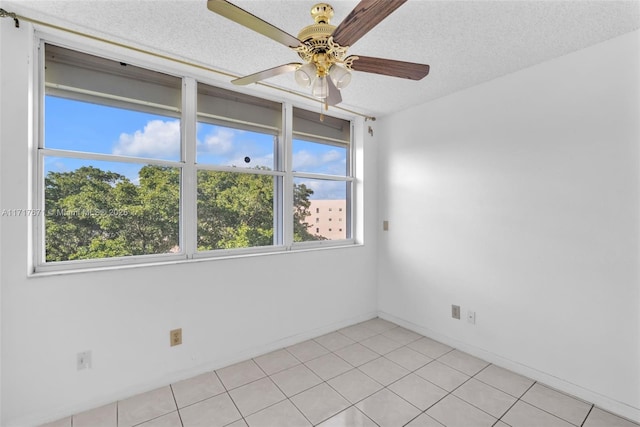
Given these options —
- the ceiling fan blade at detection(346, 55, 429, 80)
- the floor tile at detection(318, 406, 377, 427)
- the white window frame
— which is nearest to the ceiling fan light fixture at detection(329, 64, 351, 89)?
the ceiling fan blade at detection(346, 55, 429, 80)

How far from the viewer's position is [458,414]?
6.10 feet

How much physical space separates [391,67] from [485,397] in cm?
221

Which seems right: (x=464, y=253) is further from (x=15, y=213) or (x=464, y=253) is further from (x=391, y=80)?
(x=15, y=213)

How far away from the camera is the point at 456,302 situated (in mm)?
2748

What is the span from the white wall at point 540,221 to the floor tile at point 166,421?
2.29m

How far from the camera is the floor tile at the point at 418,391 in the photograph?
1.98 meters

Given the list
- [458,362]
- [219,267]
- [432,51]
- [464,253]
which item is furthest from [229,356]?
[432,51]

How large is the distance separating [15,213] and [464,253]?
10.7 ft

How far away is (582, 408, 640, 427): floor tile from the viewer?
5.82ft

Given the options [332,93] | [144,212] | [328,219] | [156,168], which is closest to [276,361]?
[328,219]

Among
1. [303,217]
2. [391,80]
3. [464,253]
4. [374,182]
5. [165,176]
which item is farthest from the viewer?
[374,182]

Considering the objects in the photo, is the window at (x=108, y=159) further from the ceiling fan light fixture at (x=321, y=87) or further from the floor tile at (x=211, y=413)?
the ceiling fan light fixture at (x=321, y=87)

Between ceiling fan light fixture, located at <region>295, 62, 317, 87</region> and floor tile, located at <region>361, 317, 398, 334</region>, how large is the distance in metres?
2.61

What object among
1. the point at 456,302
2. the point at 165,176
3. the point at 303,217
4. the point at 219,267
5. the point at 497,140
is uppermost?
the point at 497,140
